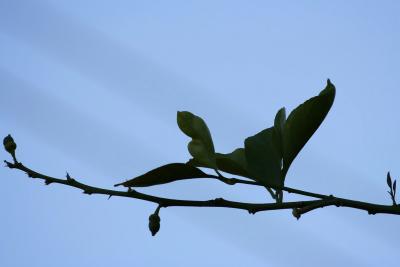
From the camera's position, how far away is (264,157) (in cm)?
91

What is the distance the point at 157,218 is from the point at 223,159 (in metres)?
0.14

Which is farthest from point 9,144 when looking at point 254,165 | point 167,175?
point 254,165

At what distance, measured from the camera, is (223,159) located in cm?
89

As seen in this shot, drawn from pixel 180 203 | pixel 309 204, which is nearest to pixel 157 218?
pixel 180 203

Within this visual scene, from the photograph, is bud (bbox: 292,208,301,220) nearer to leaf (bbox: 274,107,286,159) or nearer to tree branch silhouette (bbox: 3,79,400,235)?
tree branch silhouette (bbox: 3,79,400,235)

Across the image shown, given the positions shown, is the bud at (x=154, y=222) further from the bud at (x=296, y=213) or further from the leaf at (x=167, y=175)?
the bud at (x=296, y=213)

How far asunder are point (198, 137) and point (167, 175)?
0.27 feet

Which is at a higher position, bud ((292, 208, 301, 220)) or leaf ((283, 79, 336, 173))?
leaf ((283, 79, 336, 173))

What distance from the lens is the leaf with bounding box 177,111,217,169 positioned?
0.88m

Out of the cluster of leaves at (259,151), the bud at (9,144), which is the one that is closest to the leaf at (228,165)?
the cluster of leaves at (259,151)

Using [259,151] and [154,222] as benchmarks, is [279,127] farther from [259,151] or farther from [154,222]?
[154,222]

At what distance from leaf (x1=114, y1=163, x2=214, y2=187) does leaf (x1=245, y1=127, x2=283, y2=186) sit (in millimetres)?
81

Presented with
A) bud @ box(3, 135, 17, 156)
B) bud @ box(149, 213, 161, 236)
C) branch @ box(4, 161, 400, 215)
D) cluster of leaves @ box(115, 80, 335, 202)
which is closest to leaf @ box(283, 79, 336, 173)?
cluster of leaves @ box(115, 80, 335, 202)

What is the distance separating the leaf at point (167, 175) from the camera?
0.85 metres
